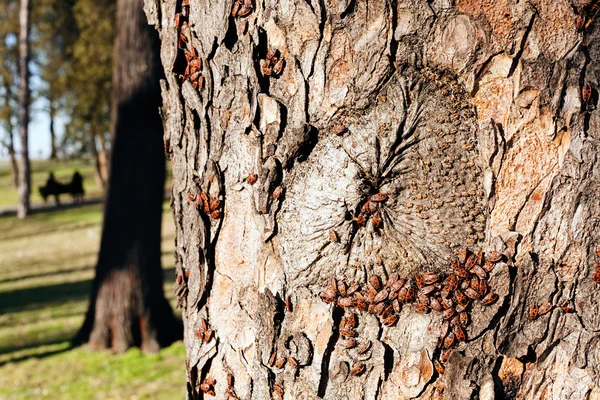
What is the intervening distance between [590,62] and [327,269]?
2.65 ft

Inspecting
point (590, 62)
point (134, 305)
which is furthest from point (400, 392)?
point (134, 305)

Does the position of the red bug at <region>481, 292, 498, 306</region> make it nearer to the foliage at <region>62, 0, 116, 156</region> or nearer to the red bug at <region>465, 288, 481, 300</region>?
the red bug at <region>465, 288, 481, 300</region>

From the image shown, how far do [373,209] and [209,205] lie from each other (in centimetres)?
46

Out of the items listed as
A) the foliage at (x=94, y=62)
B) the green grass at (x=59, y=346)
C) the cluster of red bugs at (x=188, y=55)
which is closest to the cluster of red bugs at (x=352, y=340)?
the cluster of red bugs at (x=188, y=55)

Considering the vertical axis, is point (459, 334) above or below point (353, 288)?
below

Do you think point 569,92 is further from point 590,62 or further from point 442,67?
point 442,67

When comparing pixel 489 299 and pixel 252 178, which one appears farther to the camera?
pixel 252 178

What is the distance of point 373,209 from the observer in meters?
1.48

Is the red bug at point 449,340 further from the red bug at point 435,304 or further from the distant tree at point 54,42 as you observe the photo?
the distant tree at point 54,42

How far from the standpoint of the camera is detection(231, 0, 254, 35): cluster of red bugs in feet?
5.11

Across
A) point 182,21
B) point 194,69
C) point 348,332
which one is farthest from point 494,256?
point 182,21

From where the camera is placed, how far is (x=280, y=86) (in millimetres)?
1536

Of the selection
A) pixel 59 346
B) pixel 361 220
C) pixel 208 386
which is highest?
pixel 361 220

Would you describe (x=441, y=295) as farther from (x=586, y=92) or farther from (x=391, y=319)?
(x=586, y=92)
